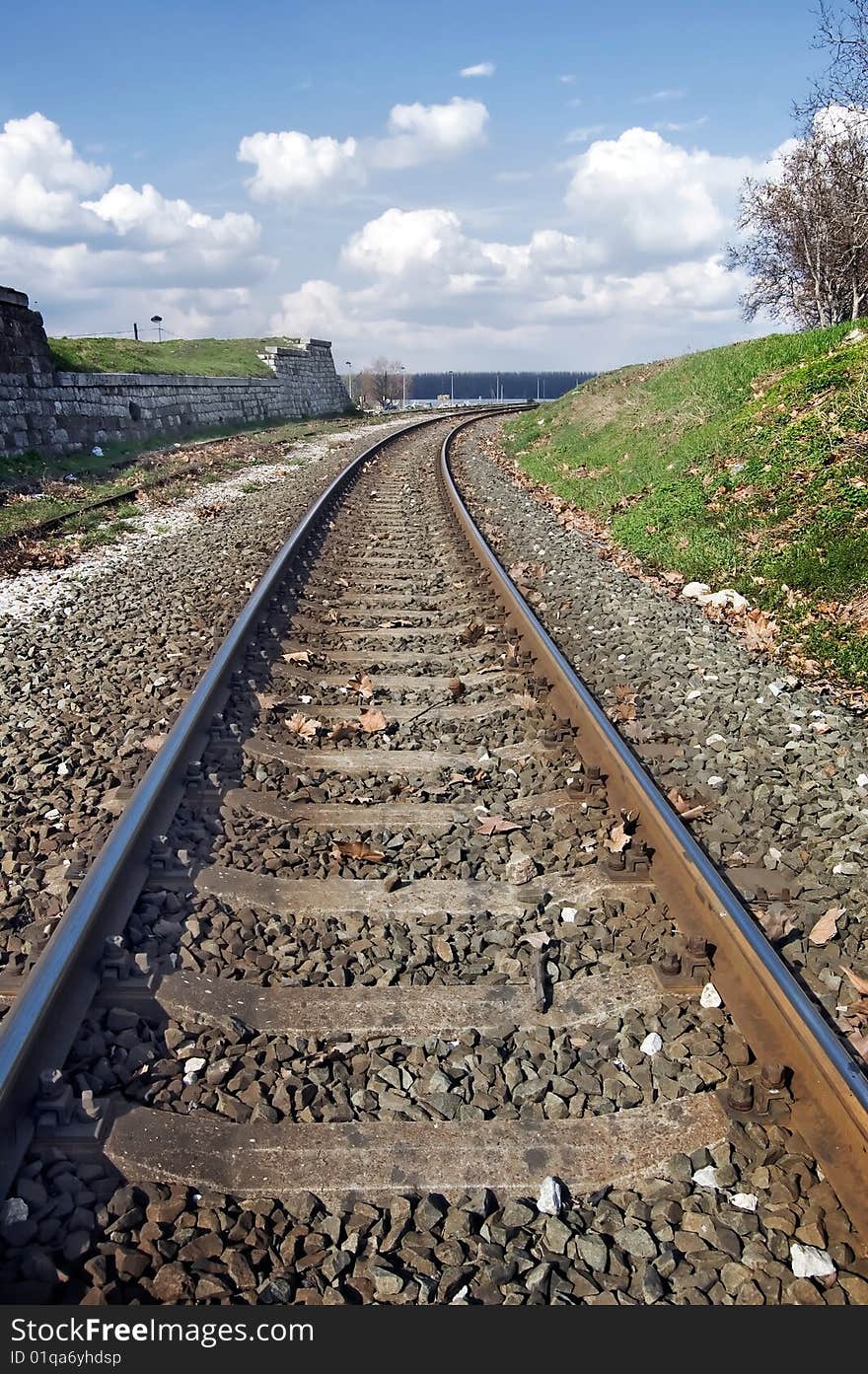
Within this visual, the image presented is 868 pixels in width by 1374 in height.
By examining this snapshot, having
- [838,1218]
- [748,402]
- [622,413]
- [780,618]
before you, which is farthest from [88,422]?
[838,1218]

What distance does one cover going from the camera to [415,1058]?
2.88 meters

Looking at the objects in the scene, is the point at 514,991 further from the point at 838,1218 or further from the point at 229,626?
the point at 229,626

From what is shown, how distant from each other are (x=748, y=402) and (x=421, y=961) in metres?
12.6

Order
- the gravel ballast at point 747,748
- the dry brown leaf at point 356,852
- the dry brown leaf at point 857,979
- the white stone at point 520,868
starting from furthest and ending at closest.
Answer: the dry brown leaf at point 356,852 < the white stone at point 520,868 < the gravel ballast at point 747,748 < the dry brown leaf at point 857,979

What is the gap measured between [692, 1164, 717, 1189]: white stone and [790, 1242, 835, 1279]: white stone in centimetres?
24

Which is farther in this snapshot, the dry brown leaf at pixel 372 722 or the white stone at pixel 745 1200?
the dry brown leaf at pixel 372 722

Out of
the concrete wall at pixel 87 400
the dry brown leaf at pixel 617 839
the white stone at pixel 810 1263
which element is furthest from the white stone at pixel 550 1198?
the concrete wall at pixel 87 400

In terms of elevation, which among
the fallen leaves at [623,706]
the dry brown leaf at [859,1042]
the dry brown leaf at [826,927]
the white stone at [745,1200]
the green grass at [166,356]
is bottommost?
the white stone at [745,1200]

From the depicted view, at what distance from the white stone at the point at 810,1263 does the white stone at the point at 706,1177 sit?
0.79 feet

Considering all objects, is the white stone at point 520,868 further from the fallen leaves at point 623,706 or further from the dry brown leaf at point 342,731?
the fallen leaves at point 623,706

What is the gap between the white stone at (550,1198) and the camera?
238cm

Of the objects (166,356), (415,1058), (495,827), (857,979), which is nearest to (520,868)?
(495,827)

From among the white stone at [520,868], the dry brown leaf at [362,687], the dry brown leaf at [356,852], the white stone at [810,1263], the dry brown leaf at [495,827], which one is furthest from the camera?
the dry brown leaf at [362,687]

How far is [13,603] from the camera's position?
8391 millimetres
